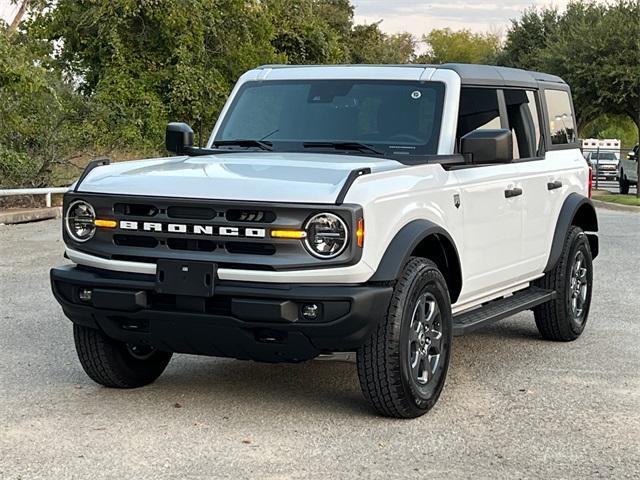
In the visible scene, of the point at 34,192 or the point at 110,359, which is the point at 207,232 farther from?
the point at 34,192

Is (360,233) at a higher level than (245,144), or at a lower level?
lower

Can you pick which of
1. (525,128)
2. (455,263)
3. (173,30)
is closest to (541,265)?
(525,128)

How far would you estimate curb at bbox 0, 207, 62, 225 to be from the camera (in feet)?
61.6

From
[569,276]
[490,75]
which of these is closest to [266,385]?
[490,75]

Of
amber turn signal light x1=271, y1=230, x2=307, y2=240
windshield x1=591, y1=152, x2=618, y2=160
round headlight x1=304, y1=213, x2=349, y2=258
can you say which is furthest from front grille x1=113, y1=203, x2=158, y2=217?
windshield x1=591, y1=152, x2=618, y2=160

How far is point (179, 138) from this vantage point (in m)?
7.49

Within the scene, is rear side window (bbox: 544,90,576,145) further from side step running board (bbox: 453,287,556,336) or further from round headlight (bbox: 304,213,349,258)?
round headlight (bbox: 304,213,349,258)

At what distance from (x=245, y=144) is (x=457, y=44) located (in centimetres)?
13062

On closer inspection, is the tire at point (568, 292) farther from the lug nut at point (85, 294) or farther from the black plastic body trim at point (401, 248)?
the lug nut at point (85, 294)

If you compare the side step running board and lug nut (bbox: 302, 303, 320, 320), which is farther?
the side step running board

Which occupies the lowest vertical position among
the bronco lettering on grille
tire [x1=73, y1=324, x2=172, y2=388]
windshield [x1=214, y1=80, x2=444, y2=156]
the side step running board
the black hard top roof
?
tire [x1=73, y1=324, x2=172, y2=388]

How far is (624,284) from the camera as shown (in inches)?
458

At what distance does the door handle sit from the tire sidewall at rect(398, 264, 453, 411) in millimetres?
1256

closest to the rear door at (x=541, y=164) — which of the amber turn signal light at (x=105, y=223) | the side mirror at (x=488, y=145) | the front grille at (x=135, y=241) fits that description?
the side mirror at (x=488, y=145)
